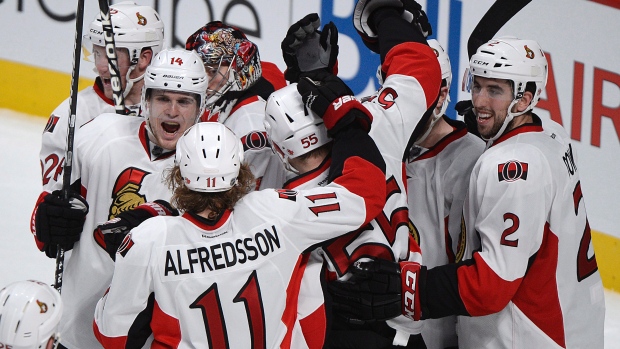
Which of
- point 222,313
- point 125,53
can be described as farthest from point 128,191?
point 125,53

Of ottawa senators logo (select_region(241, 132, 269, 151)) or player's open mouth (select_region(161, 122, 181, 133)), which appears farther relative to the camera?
ottawa senators logo (select_region(241, 132, 269, 151))

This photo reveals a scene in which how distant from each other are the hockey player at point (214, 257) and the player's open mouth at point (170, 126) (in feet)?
1.53

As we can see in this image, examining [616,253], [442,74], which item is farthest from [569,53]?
[442,74]

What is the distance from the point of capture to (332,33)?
3.53 m

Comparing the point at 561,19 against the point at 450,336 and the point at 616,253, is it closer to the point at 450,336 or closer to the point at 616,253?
the point at 616,253

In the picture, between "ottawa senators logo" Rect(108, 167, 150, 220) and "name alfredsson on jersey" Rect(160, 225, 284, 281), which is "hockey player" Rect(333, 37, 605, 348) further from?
"ottawa senators logo" Rect(108, 167, 150, 220)

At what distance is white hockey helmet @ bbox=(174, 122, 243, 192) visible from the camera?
2.68 m

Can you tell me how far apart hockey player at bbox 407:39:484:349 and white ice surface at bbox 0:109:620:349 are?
1617 millimetres

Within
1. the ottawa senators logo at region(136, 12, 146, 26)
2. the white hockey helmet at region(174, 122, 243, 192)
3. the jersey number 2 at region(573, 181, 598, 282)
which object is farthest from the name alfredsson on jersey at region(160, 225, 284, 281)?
the ottawa senators logo at region(136, 12, 146, 26)

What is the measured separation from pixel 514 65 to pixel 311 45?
721 mm

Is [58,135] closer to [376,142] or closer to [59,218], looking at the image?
[59,218]

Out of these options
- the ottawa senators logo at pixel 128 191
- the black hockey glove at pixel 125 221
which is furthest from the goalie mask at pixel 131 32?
the black hockey glove at pixel 125 221

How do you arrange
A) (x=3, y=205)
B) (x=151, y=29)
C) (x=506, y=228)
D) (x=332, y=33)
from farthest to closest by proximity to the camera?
(x=3, y=205) → (x=151, y=29) → (x=332, y=33) → (x=506, y=228)

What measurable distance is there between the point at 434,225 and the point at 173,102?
1.01m
